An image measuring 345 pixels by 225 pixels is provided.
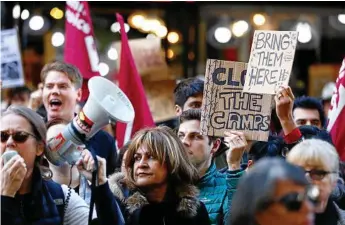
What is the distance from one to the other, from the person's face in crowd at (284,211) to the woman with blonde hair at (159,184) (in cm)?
178

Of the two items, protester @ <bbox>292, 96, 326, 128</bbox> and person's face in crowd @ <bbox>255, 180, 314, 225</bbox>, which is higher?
person's face in crowd @ <bbox>255, 180, 314, 225</bbox>

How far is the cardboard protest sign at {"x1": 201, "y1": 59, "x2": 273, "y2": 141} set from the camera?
17.8 feet

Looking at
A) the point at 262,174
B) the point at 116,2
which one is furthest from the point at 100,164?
the point at 116,2

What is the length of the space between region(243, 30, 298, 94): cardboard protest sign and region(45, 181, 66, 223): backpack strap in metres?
1.29

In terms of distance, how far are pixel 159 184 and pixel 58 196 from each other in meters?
0.53

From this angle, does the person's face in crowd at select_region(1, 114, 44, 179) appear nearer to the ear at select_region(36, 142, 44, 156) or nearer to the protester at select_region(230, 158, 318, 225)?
the ear at select_region(36, 142, 44, 156)

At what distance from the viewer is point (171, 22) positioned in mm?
11922

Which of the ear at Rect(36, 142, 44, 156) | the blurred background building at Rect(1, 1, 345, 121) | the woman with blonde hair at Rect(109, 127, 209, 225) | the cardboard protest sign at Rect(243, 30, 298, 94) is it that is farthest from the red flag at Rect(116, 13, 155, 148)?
the blurred background building at Rect(1, 1, 345, 121)

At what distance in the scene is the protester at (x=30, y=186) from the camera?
4371mm

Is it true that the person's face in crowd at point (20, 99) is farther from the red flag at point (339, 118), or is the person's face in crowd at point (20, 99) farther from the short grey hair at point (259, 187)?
A: the short grey hair at point (259, 187)

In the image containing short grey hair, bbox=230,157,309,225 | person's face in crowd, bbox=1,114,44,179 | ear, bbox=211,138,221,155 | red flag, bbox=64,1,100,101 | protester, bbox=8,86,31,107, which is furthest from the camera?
protester, bbox=8,86,31,107

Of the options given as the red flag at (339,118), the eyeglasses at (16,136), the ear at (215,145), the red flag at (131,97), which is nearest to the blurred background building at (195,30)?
the red flag at (131,97)

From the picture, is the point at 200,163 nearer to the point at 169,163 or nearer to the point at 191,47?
the point at 169,163

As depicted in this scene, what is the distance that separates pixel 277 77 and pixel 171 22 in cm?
653
